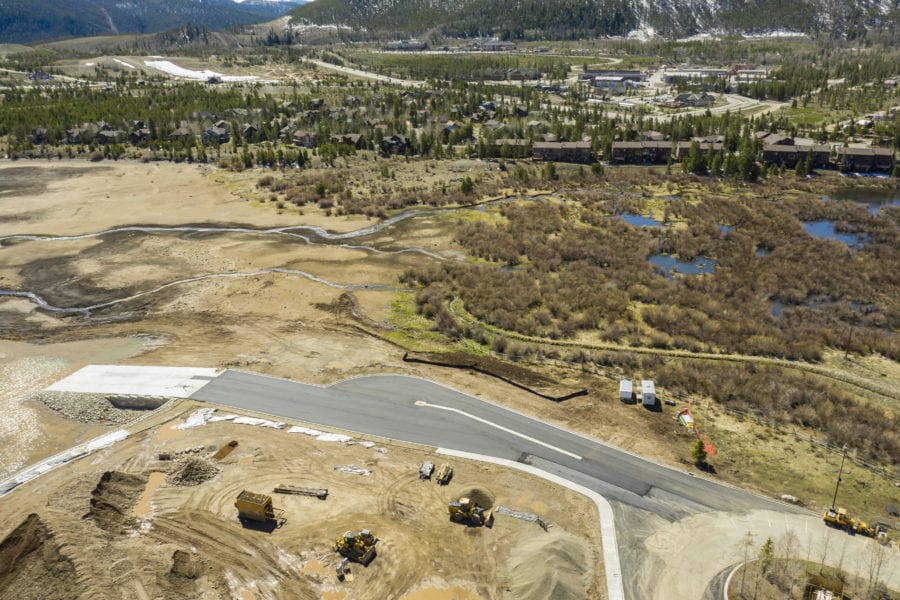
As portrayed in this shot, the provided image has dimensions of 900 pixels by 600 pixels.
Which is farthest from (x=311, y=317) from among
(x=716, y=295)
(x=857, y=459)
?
(x=857, y=459)

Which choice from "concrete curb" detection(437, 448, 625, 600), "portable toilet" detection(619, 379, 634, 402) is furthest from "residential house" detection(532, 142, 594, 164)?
"concrete curb" detection(437, 448, 625, 600)

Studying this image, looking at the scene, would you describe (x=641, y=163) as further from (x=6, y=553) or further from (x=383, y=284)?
(x=6, y=553)

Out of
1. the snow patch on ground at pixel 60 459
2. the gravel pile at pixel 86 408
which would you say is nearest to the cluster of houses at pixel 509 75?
the gravel pile at pixel 86 408

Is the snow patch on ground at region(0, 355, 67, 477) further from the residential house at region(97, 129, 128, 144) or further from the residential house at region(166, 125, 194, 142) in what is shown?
the residential house at region(97, 129, 128, 144)

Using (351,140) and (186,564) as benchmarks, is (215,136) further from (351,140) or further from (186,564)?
(186,564)

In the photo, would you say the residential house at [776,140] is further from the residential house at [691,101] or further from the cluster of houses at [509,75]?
the cluster of houses at [509,75]

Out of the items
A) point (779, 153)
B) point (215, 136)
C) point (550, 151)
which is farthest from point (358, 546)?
point (215, 136)
